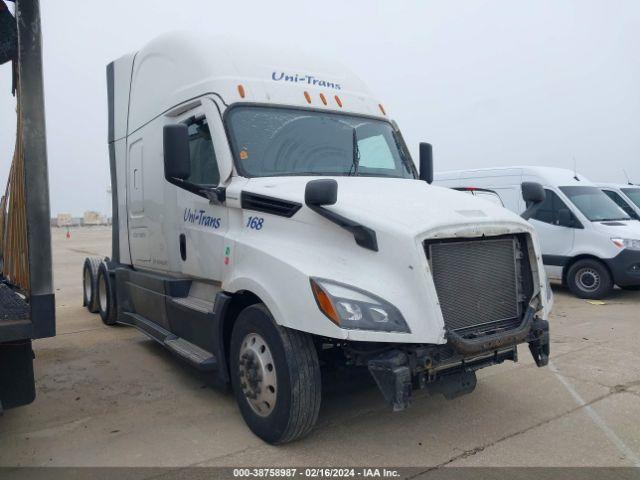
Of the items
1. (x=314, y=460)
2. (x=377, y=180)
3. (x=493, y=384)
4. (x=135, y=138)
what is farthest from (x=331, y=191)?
(x=135, y=138)

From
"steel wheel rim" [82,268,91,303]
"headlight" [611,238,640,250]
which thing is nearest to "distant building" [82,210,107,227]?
"steel wheel rim" [82,268,91,303]

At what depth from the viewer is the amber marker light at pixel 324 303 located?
3424mm

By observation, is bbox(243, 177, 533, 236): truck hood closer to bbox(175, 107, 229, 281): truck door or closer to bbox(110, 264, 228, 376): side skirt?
bbox(175, 107, 229, 281): truck door

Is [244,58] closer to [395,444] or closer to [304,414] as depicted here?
[304,414]

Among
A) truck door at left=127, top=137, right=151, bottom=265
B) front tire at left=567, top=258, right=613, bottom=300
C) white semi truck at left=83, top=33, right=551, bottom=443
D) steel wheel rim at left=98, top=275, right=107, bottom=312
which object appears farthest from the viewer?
front tire at left=567, top=258, right=613, bottom=300

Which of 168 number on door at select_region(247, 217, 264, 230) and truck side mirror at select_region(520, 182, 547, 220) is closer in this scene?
168 number on door at select_region(247, 217, 264, 230)

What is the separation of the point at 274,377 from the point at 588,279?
834 cm

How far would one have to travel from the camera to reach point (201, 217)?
5.16 metres

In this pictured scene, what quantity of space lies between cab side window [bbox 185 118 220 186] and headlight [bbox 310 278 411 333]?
6.16 ft

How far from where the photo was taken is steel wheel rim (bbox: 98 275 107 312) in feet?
26.7

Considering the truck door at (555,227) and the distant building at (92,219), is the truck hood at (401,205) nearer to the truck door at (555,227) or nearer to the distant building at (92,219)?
the truck door at (555,227)

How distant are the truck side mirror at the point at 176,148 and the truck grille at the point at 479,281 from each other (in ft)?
7.00

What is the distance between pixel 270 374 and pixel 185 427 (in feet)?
3.19

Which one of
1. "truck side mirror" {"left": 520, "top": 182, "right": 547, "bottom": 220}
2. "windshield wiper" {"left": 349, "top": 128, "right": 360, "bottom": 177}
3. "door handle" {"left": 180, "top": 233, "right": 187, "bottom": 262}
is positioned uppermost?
"windshield wiper" {"left": 349, "top": 128, "right": 360, "bottom": 177}
